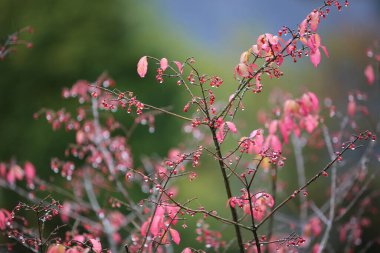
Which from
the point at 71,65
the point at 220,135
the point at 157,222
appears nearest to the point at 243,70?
the point at 220,135

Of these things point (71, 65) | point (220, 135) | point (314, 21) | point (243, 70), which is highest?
point (71, 65)

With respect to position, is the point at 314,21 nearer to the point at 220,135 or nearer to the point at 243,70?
the point at 243,70

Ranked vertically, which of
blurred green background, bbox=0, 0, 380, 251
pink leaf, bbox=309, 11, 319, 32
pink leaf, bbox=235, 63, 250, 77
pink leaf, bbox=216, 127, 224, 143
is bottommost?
pink leaf, bbox=216, 127, 224, 143

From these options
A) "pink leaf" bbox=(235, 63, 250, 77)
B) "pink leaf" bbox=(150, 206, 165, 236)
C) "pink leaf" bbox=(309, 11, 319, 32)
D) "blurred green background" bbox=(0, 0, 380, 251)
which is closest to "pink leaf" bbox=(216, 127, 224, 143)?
"pink leaf" bbox=(235, 63, 250, 77)

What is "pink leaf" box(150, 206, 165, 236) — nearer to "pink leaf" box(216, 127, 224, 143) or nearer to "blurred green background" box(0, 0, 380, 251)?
"pink leaf" box(216, 127, 224, 143)

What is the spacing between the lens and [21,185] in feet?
20.8

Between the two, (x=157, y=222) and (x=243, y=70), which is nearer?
(x=243, y=70)

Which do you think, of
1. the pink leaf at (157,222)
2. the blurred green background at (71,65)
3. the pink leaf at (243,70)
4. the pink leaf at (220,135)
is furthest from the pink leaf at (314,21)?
the blurred green background at (71,65)

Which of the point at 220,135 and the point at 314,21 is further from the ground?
the point at 314,21

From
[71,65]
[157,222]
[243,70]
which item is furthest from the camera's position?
[71,65]

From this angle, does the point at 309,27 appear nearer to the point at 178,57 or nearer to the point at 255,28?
the point at 178,57

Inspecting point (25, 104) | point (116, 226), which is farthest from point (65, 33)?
point (116, 226)

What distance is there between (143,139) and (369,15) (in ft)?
29.2

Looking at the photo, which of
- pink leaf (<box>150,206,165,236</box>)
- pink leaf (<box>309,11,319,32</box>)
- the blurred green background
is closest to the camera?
pink leaf (<box>309,11,319,32</box>)
